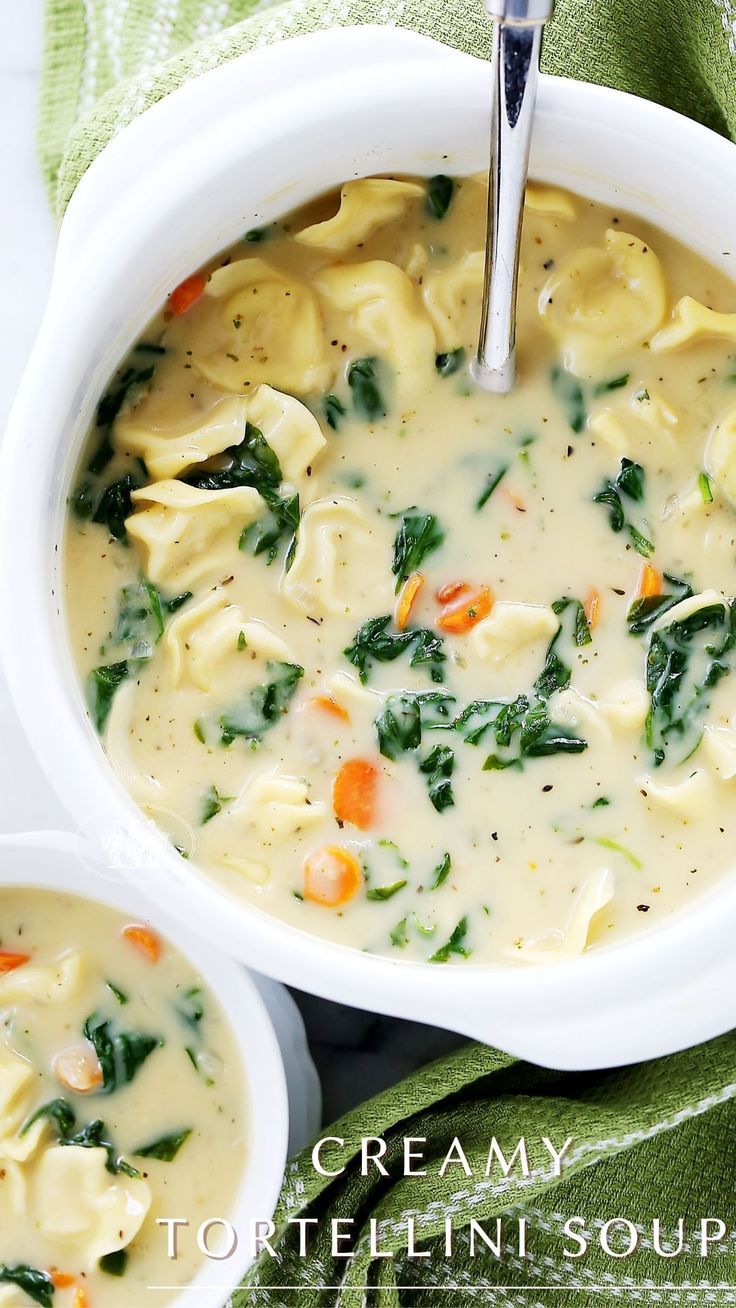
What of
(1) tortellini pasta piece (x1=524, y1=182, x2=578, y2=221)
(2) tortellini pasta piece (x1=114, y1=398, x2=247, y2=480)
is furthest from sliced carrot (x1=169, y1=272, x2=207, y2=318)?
(1) tortellini pasta piece (x1=524, y1=182, x2=578, y2=221)

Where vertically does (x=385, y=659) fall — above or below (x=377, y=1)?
below

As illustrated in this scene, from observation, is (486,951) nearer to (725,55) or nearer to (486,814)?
(486,814)

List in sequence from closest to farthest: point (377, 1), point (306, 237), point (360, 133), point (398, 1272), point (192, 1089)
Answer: point (360, 133)
point (306, 237)
point (377, 1)
point (192, 1089)
point (398, 1272)

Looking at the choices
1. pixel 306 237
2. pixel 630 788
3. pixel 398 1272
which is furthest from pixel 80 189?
pixel 398 1272

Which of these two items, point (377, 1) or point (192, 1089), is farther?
point (192, 1089)

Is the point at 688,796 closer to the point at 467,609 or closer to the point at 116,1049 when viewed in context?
the point at 467,609

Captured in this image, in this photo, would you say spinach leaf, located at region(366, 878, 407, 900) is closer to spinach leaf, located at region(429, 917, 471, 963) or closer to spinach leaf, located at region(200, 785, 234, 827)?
spinach leaf, located at region(429, 917, 471, 963)

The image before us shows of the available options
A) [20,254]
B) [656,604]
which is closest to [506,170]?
[656,604]
